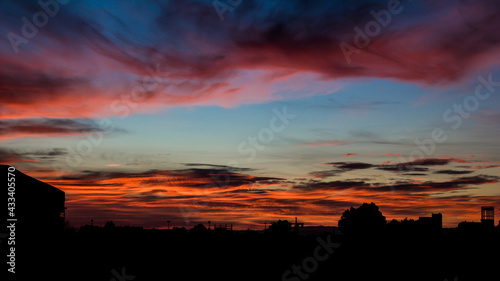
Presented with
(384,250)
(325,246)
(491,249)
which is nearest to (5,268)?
(325,246)

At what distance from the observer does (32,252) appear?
54.6 m

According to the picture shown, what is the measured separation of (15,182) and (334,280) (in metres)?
38.4

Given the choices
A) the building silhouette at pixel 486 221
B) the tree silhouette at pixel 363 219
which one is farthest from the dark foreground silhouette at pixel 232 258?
the tree silhouette at pixel 363 219

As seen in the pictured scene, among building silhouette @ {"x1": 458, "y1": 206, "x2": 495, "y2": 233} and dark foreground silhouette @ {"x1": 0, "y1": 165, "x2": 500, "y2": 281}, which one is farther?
building silhouette @ {"x1": 458, "y1": 206, "x2": 495, "y2": 233}

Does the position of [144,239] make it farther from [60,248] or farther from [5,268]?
[5,268]

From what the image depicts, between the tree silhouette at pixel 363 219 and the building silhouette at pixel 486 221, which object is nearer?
the building silhouette at pixel 486 221

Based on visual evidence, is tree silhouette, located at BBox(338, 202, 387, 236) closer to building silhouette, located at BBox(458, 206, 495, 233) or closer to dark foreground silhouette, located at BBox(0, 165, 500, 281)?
building silhouette, located at BBox(458, 206, 495, 233)

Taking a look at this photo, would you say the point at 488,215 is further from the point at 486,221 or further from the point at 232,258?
the point at 232,258

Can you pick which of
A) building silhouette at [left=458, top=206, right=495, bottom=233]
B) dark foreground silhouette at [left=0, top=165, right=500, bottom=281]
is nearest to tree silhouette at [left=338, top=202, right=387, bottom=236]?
building silhouette at [left=458, top=206, right=495, bottom=233]

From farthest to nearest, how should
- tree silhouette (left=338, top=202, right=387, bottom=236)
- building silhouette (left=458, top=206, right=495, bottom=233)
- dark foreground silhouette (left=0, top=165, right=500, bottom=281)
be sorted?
tree silhouette (left=338, top=202, right=387, bottom=236) < building silhouette (left=458, top=206, right=495, bottom=233) < dark foreground silhouette (left=0, top=165, right=500, bottom=281)

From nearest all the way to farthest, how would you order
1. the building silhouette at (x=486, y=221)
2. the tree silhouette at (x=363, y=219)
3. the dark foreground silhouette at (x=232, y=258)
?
the dark foreground silhouette at (x=232, y=258) < the building silhouette at (x=486, y=221) < the tree silhouette at (x=363, y=219)

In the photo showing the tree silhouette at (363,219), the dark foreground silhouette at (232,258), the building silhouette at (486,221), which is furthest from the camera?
the tree silhouette at (363,219)

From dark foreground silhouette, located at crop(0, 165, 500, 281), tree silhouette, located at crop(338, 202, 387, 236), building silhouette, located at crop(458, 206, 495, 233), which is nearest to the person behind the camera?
dark foreground silhouette, located at crop(0, 165, 500, 281)

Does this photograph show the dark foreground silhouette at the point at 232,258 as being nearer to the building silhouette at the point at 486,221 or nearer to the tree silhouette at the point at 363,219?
the building silhouette at the point at 486,221
